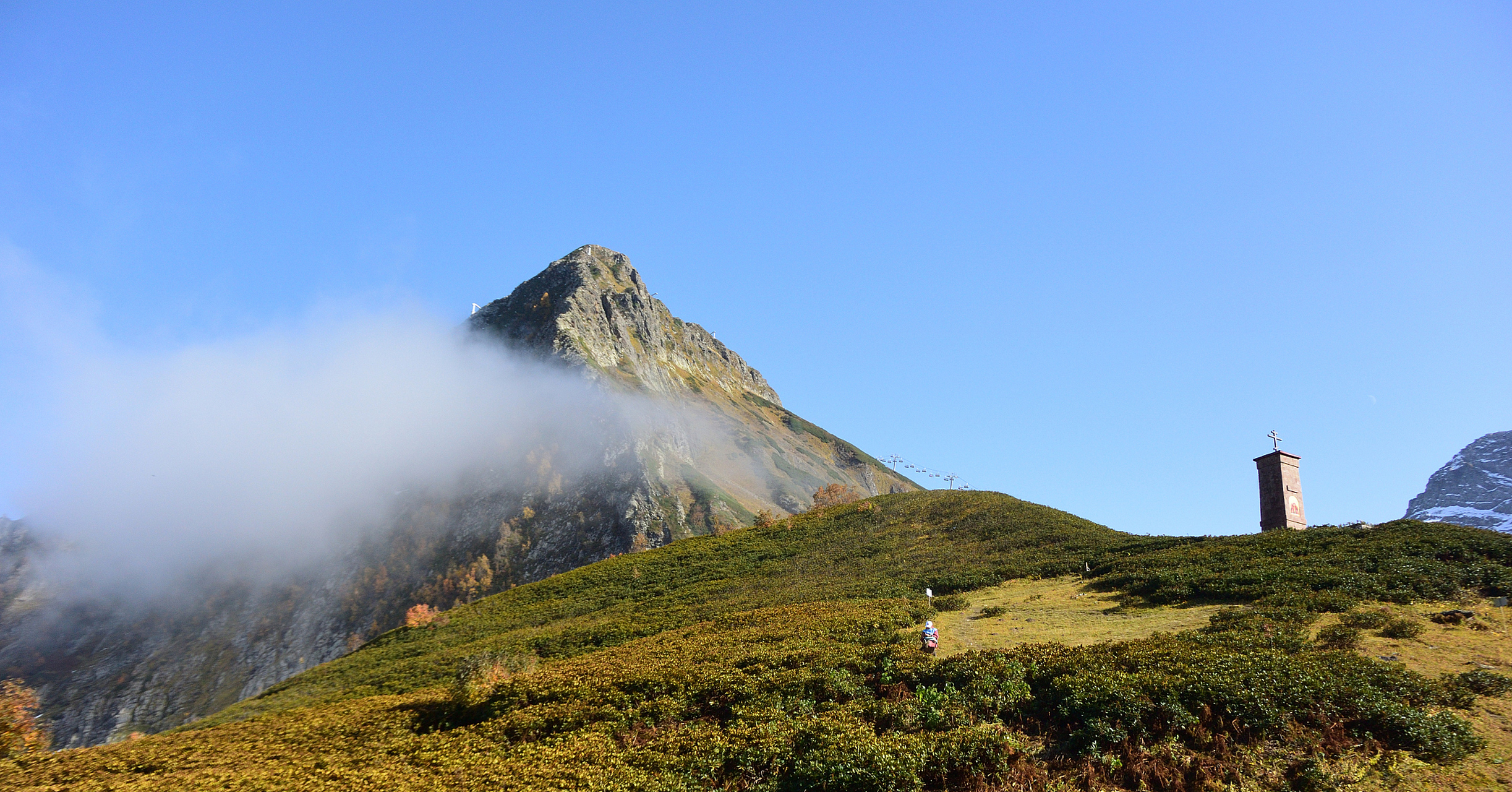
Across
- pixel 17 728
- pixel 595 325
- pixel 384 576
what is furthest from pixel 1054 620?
pixel 595 325

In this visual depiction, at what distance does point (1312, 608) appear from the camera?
2395 centimetres

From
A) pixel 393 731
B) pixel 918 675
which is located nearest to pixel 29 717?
pixel 393 731

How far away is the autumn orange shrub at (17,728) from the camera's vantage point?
25.3 meters

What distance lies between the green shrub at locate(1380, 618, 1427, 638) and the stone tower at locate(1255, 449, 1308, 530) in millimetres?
16594

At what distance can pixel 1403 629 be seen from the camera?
813 inches

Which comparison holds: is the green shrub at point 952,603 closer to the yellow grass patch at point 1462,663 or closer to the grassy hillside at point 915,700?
the grassy hillside at point 915,700

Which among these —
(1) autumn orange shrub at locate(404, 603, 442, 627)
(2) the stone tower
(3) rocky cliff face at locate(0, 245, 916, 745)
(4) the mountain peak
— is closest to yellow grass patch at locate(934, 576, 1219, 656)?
(2) the stone tower

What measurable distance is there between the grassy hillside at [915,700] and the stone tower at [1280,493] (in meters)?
3.48

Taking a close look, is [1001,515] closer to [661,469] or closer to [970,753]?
[970,753]

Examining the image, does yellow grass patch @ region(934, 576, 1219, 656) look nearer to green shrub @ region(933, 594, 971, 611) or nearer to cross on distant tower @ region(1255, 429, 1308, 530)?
green shrub @ region(933, 594, 971, 611)

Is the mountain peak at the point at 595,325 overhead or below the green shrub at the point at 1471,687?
overhead

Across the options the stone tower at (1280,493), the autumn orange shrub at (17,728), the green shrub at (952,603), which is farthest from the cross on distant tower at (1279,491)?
the autumn orange shrub at (17,728)

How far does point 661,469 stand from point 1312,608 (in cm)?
10867

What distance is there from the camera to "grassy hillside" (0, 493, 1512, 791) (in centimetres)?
1588
